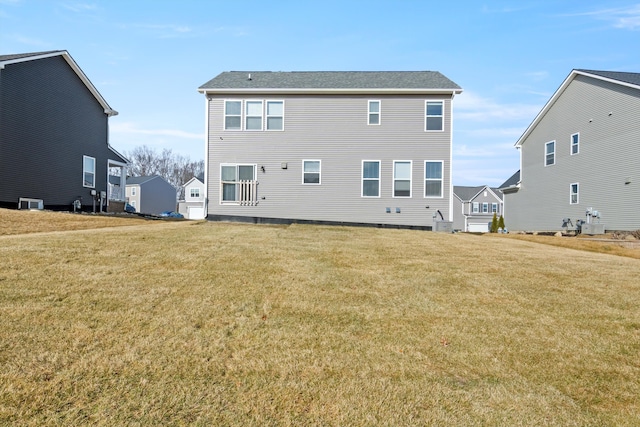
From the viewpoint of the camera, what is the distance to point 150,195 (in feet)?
156

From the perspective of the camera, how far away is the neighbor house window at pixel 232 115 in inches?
590

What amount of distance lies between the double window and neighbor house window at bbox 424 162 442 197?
6251 mm

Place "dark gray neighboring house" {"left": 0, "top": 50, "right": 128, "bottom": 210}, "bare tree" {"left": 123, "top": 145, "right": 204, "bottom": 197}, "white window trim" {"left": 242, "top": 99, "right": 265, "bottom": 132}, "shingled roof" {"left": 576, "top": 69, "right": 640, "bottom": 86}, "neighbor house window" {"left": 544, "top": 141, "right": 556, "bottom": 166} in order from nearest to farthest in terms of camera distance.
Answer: "dark gray neighboring house" {"left": 0, "top": 50, "right": 128, "bottom": 210} → "white window trim" {"left": 242, "top": 99, "right": 265, "bottom": 132} → "shingled roof" {"left": 576, "top": 69, "right": 640, "bottom": 86} → "neighbor house window" {"left": 544, "top": 141, "right": 556, "bottom": 166} → "bare tree" {"left": 123, "top": 145, "right": 204, "bottom": 197}

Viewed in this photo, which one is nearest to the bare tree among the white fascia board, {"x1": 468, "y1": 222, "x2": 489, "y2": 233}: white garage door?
{"x1": 468, "y1": 222, "x2": 489, "y2": 233}: white garage door

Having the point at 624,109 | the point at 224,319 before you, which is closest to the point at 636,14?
the point at 624,109

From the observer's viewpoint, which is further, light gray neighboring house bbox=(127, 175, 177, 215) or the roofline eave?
light gray neighboring house bbox=(127, 175, 177, 215)

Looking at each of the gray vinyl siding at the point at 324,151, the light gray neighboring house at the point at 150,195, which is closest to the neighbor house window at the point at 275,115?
the gray vinyl siding at the point at 324,151

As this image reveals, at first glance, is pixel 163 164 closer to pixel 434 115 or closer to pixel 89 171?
pixel 89 171

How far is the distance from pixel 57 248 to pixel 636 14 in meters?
17.7

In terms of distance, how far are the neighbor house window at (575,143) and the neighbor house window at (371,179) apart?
38.7ft

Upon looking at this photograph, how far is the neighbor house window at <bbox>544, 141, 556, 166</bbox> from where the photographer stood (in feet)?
67.7

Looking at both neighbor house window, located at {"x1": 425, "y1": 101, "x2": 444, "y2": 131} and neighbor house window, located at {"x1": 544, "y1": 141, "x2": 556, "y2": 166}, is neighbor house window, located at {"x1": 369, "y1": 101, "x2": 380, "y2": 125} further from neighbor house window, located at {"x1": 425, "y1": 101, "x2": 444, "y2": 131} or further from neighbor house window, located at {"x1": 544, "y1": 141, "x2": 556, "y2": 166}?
neighbor house window, located at {"x1": 544, "y1": 141, "x2": 556, "y2": 166}

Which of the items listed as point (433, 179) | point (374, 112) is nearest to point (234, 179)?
point (374, 112)

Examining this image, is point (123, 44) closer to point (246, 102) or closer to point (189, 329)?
point (246, 102)
